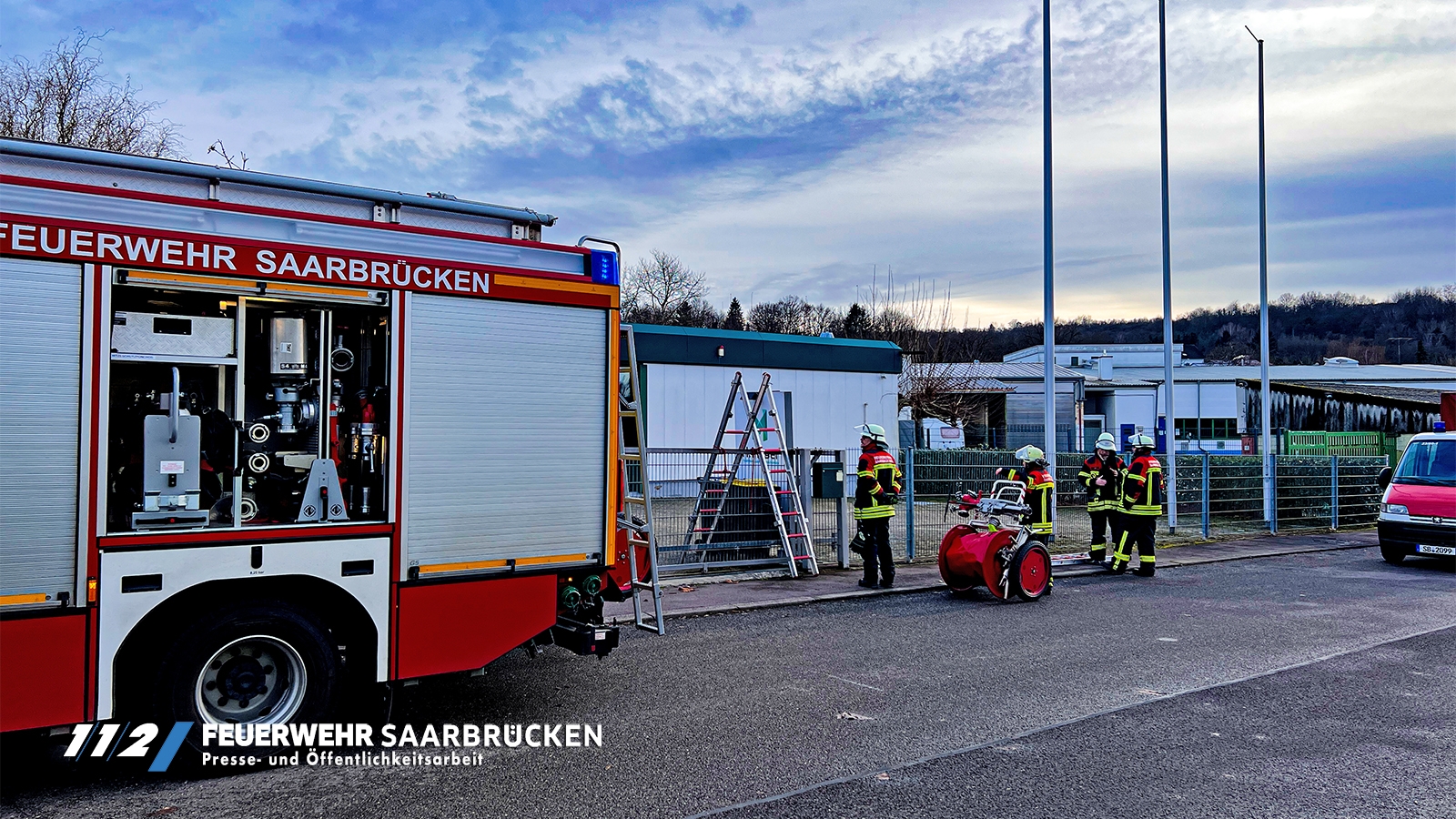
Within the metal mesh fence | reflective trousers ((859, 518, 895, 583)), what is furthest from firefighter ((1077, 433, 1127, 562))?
reflective trousers ((859, 518, 895, 583))

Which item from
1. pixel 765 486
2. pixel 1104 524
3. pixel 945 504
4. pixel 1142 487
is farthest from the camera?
pixel 945 504

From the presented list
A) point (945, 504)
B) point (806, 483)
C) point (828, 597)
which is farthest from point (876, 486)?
A: point (945, 504)

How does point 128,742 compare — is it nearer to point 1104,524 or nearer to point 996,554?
point 996,554

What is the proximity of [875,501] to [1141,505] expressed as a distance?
3890 millimetres

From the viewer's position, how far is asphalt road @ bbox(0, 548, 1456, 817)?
184 inches

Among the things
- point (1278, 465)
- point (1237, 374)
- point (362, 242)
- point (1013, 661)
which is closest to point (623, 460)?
point (362, 242)

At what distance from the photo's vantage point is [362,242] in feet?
17.8

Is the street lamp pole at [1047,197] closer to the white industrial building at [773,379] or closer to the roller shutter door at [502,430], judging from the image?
the white industrial building at [773,379]

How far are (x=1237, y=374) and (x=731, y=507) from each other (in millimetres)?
54245

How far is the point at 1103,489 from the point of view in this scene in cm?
1295

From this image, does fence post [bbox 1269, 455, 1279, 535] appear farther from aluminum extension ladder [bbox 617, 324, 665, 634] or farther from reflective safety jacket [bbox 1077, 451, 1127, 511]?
aluminum extension ladder [bbox 617, 324, 665, 634]

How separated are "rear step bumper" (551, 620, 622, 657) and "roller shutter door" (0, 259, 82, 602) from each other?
2676 mm

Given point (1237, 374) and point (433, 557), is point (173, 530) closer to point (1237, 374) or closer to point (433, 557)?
point (433, 557)

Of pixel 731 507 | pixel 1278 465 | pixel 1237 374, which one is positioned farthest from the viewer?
pixel 1237 374
